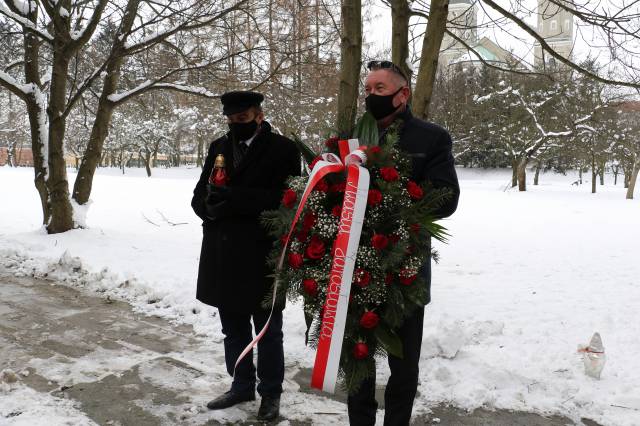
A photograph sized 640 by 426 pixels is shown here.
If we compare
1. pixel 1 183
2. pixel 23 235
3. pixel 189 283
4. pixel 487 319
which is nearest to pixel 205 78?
pixel 23 235

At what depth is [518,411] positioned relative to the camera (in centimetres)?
354

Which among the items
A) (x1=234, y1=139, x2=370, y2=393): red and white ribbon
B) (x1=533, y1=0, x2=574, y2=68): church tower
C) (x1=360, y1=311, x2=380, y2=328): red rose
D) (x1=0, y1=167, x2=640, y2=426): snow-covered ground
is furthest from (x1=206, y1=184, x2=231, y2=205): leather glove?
(x1=533, y1=0, x2=574, y2=68): church tower

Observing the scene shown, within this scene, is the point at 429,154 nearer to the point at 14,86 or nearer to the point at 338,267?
the point at 338,267

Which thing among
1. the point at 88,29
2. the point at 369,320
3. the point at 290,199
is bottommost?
the point at 369,320

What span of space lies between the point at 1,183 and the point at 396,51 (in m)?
20.8

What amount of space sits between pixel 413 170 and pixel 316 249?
612mm

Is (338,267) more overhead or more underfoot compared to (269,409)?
more overhead

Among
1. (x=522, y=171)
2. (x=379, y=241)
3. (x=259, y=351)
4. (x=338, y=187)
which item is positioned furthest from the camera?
(x=522, y=171)

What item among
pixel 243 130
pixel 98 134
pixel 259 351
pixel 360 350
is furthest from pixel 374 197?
pixel 98 134

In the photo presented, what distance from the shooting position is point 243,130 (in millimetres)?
3338

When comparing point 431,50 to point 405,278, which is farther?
point 431,50

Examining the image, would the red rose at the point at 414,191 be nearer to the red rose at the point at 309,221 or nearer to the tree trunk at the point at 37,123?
the red rose at the point at 309,221

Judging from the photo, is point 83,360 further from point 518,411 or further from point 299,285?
point 518,411

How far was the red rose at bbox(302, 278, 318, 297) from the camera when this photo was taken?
252cm
